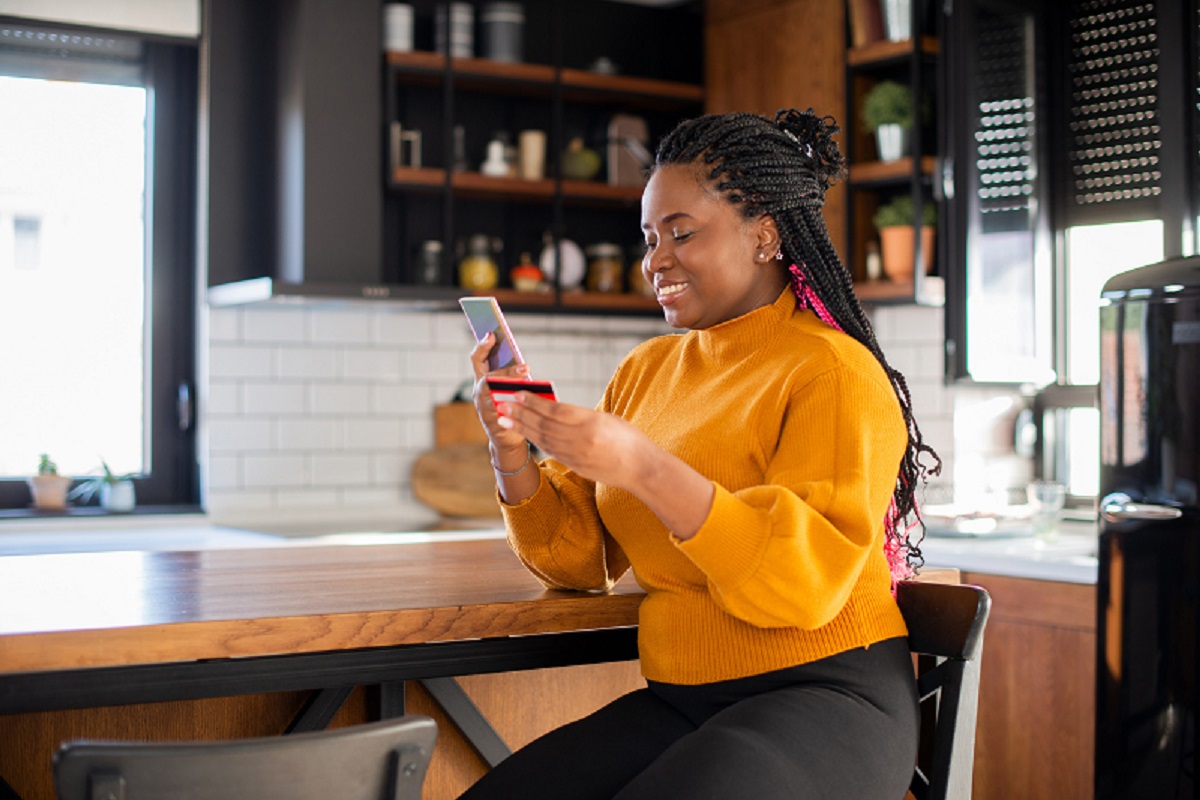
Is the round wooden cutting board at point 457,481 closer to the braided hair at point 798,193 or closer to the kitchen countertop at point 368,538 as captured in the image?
the kitchen countertop at point 368,538

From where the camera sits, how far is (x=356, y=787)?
4.04 feet

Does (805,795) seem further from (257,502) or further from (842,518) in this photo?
(257,502)

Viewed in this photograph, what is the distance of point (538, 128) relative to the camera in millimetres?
4738

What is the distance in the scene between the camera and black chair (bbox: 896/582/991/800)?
1.66 metres

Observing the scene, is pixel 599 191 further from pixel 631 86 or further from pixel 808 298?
pixel 808 298

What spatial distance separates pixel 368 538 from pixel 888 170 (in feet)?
6.26

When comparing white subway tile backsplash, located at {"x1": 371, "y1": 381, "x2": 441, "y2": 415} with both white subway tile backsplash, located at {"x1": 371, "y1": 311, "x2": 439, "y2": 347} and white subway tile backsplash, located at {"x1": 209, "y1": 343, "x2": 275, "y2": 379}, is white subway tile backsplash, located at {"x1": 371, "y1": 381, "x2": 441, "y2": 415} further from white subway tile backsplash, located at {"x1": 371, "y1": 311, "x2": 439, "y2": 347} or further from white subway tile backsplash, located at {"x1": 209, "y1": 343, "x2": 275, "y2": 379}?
white subway tile backsplash, located at {"x1": 209, "y1": 343, "x2": 275, "y2": 379}

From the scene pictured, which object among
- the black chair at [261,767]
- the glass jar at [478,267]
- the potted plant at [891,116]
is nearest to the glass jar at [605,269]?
the glass jar at [478,267]

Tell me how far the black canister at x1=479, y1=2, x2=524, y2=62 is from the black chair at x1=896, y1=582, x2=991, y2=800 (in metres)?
3.07

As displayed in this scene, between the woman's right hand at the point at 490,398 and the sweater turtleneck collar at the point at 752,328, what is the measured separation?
1.03ft

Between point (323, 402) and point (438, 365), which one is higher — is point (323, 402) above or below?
below

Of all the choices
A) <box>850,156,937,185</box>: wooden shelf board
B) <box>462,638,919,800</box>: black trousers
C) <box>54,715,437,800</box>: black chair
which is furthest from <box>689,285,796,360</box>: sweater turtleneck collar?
<box>850,156,937,185</box>: wooden shelf board

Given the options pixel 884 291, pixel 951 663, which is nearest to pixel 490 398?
pixel 951 663

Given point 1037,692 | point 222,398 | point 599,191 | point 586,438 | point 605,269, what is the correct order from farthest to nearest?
point 605,269 → point 599,191 → point 222,398 → point 1037,692 → point 586,438
